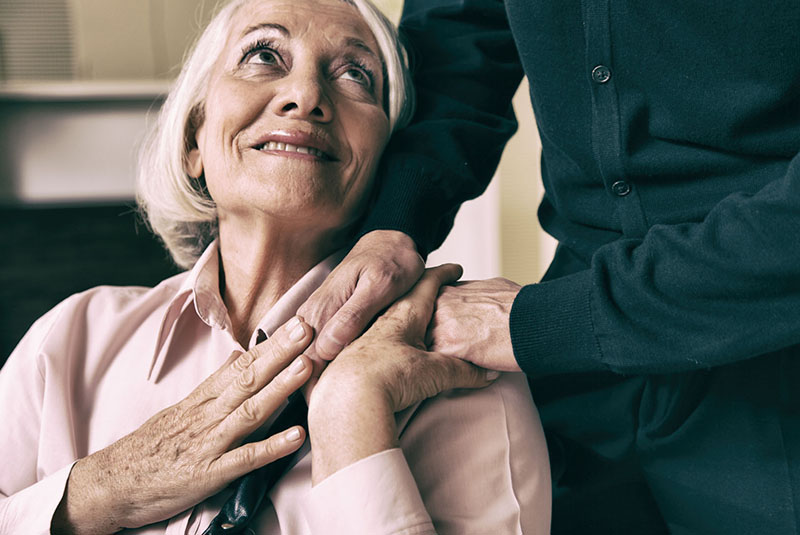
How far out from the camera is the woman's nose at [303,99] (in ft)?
3.98

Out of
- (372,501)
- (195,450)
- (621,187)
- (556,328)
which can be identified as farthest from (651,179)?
(195,450)

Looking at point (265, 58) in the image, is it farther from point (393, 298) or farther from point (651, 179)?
point (651, 179)

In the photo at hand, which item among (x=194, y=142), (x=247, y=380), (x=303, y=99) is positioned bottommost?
(x=247, y=380)

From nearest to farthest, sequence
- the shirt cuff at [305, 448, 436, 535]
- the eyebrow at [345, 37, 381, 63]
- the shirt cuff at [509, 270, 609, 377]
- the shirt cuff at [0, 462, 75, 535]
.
→ the shirt cuff at [305, 448, 436, 535], the shirt cuff at [509, 270, 609, 377], the shirt cuff at [0, 462, 75, 535], the eyebrow at [345, 37, 381, 63]

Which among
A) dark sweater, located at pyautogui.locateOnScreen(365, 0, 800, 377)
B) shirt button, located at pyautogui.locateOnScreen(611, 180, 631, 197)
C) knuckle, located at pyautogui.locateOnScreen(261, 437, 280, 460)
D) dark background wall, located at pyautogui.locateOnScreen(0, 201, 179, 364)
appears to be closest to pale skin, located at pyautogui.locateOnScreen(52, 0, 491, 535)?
knuckle, located at pyautogui.locateOnScreen(261, 437, 280, 460)

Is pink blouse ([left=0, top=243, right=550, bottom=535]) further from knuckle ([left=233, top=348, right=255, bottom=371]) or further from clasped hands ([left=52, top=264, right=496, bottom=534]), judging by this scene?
knuckle ([left=233, top=348, right=255, bottom=371])

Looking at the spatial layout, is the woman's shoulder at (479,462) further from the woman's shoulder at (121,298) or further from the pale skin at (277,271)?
the woman's shoulder at (121,298)

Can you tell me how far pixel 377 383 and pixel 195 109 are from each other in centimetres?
74

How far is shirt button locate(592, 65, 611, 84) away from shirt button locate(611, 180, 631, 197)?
15 centimetres

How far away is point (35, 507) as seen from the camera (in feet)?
3.56

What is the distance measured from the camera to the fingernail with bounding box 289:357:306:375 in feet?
3.22

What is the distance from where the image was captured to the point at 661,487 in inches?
45.4

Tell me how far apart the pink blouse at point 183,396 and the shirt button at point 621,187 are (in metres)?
0.32

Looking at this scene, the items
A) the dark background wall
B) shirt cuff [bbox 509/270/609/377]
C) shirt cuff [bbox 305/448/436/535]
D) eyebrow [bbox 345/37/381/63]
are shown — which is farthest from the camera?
the dark background wall
